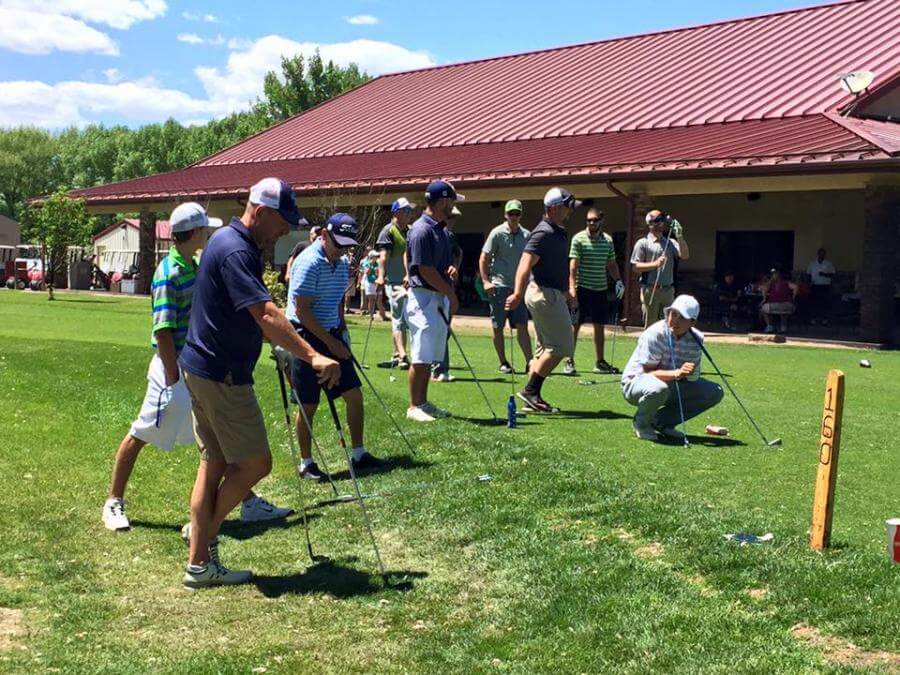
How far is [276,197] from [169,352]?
1.58 m

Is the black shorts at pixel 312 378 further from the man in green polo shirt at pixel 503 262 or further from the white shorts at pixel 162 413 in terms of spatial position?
the man in green polo shirt at pixel 503 262

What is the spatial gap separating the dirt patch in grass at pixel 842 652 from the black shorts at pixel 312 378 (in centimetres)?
403

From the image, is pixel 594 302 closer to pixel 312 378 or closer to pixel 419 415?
pixel 419 415

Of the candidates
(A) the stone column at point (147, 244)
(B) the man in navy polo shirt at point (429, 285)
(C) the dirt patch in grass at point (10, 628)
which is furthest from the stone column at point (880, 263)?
(A) the stone column at point (147, 244)

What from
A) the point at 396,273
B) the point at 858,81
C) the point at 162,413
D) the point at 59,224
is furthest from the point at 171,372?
the point at 59,224

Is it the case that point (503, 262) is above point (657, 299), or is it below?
above

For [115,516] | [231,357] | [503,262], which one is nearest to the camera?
[231,357]

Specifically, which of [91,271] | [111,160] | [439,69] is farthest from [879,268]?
[111,160]

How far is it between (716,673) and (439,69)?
3421cm

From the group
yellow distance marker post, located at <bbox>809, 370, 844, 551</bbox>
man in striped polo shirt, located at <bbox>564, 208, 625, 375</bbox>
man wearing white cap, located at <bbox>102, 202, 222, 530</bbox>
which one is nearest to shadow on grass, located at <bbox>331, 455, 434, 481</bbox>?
man wearing white cap, located at <bbox>102, 202, 222, 530</bbox>

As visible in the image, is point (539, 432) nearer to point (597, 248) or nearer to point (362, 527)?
point (362, 527)

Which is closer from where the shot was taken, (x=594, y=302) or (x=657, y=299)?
(x=594, y=302)

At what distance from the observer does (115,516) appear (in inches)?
265

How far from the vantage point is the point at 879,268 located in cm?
1853
